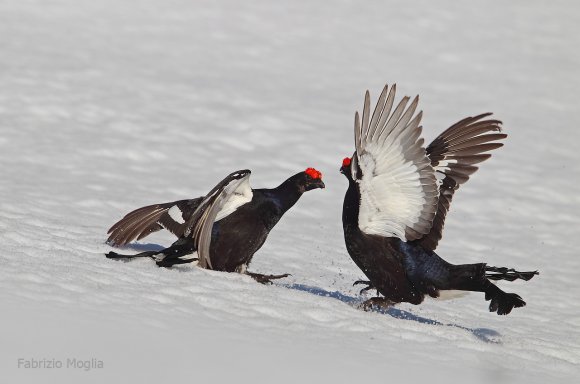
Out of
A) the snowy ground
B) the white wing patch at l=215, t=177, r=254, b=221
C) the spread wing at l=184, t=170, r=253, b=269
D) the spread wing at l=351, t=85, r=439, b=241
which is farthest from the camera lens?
the white wing patch at l=215, t=177, r=254, b=221

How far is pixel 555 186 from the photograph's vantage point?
12.1m

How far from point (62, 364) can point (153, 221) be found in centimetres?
275

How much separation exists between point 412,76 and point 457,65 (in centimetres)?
122

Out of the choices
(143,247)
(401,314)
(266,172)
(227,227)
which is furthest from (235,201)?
(266,172)

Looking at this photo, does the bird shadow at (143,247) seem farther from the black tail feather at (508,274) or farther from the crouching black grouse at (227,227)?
the black tail feather at (508,274)

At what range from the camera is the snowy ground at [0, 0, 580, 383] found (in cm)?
473

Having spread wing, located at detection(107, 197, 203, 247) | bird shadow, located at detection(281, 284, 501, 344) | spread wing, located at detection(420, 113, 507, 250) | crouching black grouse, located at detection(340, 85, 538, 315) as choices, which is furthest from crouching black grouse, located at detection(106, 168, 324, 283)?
spread wing, located at detection(420, 113, 507, 250)

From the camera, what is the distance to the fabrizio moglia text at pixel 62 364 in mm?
3904

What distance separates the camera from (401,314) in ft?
20.8

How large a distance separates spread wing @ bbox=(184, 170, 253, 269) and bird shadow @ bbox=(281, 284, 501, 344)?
77 centimetres

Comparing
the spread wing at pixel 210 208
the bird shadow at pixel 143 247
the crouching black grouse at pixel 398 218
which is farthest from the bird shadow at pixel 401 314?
the bird shadow at pixel 143 247

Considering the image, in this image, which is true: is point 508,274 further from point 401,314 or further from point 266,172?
point 266,172

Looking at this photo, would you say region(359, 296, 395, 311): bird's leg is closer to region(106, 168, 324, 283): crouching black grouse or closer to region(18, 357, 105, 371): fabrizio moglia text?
region(106, 168, 324, 283): crouching black grouse

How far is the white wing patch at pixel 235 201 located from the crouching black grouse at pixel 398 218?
0.72 m
